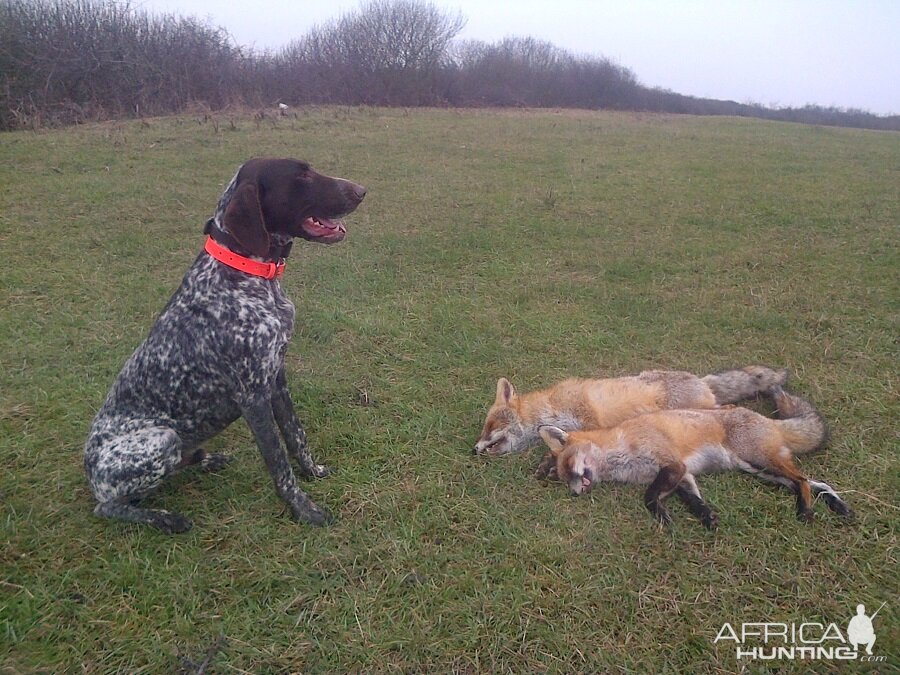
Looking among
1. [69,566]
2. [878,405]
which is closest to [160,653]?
[69,566]

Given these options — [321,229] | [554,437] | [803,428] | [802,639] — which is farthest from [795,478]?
[321,229]

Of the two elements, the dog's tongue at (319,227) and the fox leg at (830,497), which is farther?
the dog's tongue at (319,227)

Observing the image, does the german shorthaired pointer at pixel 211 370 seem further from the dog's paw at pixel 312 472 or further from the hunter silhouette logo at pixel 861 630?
the hunter silhouette logo at pixel 861 630

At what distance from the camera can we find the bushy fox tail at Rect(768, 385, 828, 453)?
355 centimetres

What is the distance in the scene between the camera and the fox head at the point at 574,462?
339 cm

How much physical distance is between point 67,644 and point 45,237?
21.3ft

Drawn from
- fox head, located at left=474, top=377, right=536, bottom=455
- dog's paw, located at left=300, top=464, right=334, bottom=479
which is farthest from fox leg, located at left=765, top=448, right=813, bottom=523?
dog's paw, located at left=300, top=464, right=334, bottom=479

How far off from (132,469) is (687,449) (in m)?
3.23

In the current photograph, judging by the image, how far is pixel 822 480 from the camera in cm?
338

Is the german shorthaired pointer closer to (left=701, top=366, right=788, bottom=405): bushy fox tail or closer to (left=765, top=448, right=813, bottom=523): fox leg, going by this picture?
(left=765, top=448, right=813, bottom=523): fox leg

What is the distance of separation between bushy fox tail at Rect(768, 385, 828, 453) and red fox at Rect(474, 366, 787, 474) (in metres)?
0.38

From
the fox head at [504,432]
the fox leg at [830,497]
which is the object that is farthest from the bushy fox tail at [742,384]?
the fox head at [504,432]

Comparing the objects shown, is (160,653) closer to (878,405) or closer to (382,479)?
(382,479)

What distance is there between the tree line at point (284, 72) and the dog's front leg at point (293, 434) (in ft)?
53.3
